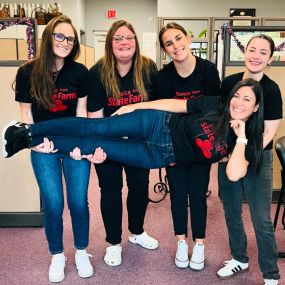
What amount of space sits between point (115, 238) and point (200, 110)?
914mm

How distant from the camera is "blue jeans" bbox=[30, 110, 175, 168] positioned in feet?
5.64

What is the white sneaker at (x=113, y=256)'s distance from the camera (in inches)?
81.6

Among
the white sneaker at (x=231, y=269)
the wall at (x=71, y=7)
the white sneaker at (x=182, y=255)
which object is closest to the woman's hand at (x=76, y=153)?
the white sneaker at (x=182, y=255)

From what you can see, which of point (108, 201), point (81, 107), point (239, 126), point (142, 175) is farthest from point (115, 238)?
point (239, 126)

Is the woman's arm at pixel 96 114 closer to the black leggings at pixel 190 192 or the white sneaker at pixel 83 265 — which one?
the black leggings at pixel 190 192

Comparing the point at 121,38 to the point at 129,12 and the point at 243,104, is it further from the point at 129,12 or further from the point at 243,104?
the point at 129,12

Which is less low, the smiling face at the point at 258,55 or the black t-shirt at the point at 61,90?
the smiling face at the point at 258,55

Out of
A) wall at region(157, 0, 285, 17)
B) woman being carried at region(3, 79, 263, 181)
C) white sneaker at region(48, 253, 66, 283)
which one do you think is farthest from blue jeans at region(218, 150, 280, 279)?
wall at region(157, 0, 285, 17)

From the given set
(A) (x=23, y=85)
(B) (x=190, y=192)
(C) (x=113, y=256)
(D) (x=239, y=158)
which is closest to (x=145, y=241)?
(C) (x=113, y=256)

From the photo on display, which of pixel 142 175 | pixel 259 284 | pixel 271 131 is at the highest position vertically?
pixel 271 131

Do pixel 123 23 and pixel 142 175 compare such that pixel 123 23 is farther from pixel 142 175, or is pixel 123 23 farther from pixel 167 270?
pixel 167 270

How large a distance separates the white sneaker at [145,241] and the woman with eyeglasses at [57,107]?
483 mm

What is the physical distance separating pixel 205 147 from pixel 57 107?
2.53 ft

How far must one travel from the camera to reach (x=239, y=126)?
1.65 m
